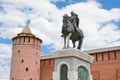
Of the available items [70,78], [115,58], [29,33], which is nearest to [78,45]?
[70,78]

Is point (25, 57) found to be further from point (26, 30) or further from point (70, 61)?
point (70, 61)

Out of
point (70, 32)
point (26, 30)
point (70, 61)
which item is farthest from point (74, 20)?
point (26, 30)

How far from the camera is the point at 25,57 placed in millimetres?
24875

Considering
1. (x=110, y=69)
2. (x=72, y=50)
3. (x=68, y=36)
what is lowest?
(x=72, y=50)

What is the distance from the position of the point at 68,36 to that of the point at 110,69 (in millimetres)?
18286

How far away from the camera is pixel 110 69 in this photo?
2342 cm

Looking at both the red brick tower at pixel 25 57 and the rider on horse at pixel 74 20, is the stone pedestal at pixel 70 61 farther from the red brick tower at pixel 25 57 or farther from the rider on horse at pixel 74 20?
the red brick tower at pixel 25 57

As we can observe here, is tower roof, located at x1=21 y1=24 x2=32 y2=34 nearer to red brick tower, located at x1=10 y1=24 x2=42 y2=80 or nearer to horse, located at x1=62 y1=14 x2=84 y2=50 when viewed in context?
red brick tower, located at x1=10 y1=24 x2=42 y2=80

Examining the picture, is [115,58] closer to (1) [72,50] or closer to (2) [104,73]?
(2) [104,73]

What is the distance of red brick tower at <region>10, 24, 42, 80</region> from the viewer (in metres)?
24.5

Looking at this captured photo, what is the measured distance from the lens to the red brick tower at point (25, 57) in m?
24.5

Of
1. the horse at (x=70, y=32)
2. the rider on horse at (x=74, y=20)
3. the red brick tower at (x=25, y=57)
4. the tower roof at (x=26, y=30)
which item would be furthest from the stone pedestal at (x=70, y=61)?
the tower roof at (x=26, y=30)

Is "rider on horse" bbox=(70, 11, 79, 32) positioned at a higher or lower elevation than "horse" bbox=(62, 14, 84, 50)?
higher

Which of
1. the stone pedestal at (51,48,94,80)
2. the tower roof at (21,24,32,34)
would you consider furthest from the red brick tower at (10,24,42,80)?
the stone pedestal at (51,48,94,80)
